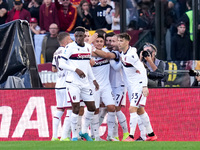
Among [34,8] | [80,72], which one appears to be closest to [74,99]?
[80,72]

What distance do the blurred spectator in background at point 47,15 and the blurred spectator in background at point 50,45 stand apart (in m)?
0.38

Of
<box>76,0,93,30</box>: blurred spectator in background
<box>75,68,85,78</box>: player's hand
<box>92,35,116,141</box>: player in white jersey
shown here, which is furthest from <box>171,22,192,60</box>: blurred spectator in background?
<box>75,68,85,78</box>: player's hand

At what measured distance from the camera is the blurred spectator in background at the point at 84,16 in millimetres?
14922

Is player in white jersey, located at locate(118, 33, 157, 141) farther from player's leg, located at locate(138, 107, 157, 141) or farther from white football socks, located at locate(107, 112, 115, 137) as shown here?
white football socks, located at locate(107, 112, 115, 137)

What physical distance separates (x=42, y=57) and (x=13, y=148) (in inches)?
221

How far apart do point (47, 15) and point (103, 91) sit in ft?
13.6

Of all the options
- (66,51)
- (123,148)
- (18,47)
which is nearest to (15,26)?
(18,47)

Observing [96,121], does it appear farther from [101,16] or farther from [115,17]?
[101,16]

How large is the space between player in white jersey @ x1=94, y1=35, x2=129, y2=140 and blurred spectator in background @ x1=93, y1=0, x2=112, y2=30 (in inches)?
109

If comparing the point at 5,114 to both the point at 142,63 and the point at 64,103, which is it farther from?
the point at 142,63

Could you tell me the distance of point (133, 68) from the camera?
11.1 m

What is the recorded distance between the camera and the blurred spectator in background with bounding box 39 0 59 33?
15141 millimetres

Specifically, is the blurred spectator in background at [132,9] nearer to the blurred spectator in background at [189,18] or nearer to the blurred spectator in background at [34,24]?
the blurred spectator in background at [189,18]

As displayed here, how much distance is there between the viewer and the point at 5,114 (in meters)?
12.4
